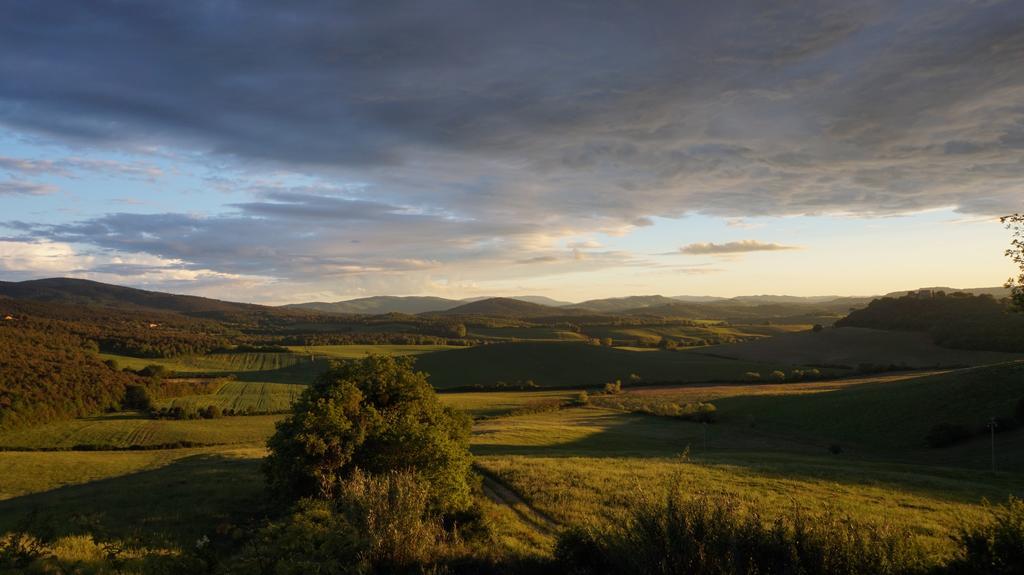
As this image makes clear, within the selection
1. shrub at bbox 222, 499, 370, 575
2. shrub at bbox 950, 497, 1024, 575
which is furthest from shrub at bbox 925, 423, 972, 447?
shrub at bbox 222, 499, 370, 575

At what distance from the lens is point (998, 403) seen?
38.8 m

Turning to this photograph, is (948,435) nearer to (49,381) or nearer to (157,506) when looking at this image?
(157,506)

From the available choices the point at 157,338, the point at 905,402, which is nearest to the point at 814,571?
the point at 905,402

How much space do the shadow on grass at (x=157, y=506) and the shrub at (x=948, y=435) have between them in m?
40.5

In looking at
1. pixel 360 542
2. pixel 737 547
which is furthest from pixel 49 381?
pixel 737 547

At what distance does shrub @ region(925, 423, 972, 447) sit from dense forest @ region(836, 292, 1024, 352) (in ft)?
151

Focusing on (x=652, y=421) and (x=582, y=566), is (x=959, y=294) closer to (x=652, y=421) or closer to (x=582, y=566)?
(x=652, y=421)

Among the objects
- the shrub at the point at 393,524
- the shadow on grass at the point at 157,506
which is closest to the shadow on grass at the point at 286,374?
the shadow on grass at the point at 157,506

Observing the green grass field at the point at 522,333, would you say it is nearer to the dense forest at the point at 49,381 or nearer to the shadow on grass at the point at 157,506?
the dense forest at the point at 49,381

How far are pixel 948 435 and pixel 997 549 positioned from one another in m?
36.9

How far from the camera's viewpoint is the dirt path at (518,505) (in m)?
16.5

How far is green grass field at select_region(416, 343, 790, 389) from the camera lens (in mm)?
89056

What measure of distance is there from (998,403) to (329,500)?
148 feet

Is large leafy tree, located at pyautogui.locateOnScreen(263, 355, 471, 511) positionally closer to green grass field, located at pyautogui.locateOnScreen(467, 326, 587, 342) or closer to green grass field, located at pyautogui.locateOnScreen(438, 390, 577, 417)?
green grass field, located at pyautogui.locateOnScreen(438, 390, 577, 417)
